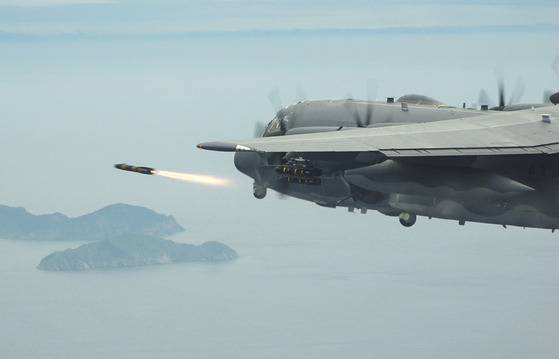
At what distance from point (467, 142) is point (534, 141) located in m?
2.99

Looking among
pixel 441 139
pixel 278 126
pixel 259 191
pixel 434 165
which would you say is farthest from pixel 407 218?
pixel 278 126

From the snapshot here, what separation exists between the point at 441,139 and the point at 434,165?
265cm

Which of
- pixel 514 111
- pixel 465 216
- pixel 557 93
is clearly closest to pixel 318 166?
pixel 465 216

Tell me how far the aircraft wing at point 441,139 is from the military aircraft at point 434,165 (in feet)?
0.12

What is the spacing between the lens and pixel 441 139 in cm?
3719

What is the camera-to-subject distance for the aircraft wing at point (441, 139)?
1364 inches

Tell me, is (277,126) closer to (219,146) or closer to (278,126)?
(278,126)

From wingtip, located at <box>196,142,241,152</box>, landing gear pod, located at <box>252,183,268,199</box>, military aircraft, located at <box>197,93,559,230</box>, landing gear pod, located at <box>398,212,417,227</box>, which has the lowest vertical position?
landing gear pod, located at <box>398,212,417,227</box>

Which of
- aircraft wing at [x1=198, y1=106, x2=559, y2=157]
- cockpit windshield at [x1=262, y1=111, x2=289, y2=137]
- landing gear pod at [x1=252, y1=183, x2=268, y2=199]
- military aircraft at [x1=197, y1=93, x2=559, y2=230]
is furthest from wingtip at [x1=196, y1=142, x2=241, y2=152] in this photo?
cockpit windshield at [x1=262, y1=111, x2=289, y2=137]

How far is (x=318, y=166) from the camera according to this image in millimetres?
42438

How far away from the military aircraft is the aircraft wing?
0.12 feet

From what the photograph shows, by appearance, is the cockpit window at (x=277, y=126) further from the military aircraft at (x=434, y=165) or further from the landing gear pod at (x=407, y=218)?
the landing gear pod at (x=407, y=218)

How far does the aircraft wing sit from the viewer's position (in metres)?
34.7

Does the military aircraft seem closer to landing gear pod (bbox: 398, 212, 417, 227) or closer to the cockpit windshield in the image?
landing gear pod (bbox: 398, 212, 417, 227)
